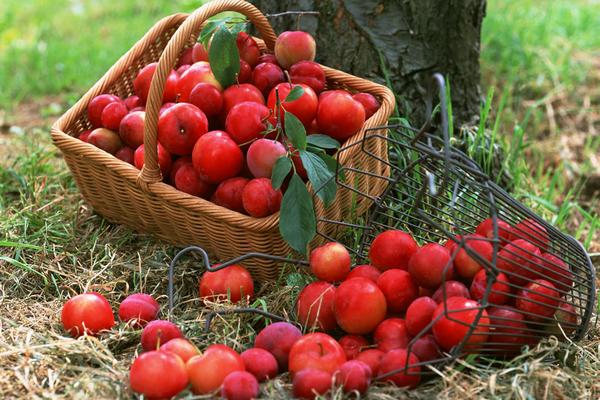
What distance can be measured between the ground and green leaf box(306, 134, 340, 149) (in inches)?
17.2

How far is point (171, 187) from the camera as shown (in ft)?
7.25

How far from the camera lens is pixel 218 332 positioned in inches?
77.8

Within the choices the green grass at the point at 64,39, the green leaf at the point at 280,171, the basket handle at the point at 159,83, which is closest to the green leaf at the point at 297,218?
the green leaf at the point at 280,171

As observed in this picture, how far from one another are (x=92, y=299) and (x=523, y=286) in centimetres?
110

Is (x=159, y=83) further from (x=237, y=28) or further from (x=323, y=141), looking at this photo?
(x=323, y=141)

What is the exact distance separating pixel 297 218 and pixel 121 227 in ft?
2.75

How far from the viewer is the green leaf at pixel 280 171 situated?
2.02m

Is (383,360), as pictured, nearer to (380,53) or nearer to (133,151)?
(133,151)

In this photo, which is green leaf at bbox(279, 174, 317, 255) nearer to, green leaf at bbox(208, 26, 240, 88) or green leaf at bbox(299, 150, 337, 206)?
green leaf at bbox(299, 150, 337, 206)

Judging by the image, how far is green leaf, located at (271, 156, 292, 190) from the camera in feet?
6.63

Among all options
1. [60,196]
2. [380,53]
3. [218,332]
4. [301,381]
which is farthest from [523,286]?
[60,196]

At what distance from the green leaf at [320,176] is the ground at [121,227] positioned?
1.03 ft

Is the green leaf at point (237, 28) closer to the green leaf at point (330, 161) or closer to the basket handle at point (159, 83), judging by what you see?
the basket handle at point (159, 83)

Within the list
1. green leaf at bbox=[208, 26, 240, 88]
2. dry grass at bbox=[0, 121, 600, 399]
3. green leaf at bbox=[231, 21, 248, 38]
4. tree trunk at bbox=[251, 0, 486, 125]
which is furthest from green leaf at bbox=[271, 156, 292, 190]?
tree trunk at bbox=[251, 0, 486, 125]
